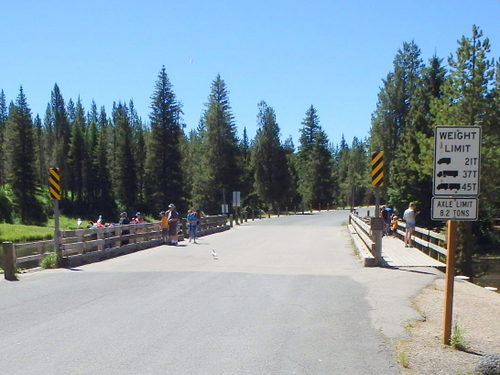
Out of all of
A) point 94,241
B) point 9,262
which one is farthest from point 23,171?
point 9,262

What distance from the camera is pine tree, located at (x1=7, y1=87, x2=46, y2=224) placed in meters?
70.1

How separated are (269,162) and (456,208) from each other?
74614 mm

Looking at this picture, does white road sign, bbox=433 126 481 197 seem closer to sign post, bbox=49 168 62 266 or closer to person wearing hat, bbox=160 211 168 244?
sign post, bbox=49 168 62 266

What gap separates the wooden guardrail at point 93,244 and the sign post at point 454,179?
1094 cm

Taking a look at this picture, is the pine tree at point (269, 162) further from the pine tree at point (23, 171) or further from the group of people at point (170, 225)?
the group of people at point (170, 225)

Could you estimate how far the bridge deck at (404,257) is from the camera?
1537 cm

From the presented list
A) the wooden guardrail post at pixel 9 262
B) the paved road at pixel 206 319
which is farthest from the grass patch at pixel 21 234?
the paved road at pixel 206 319

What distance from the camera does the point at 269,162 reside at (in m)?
81.2

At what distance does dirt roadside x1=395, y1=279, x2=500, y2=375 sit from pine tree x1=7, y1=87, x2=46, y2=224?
67765mm

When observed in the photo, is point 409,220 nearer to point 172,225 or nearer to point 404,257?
point 404,257

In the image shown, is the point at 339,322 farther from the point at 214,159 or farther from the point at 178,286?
the point at 214,159

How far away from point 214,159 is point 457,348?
62.4 metres

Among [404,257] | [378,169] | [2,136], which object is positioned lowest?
[404,257]

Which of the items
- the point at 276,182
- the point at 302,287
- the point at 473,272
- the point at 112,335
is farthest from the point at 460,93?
the point at 276,182
